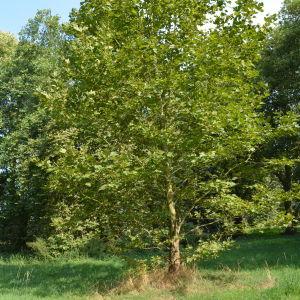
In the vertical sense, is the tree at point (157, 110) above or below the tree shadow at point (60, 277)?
above

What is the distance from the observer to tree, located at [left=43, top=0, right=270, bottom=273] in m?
11.6

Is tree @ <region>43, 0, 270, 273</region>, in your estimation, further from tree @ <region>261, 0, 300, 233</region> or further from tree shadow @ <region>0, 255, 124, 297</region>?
tree @ <region>261, 0, 300, 233</region>

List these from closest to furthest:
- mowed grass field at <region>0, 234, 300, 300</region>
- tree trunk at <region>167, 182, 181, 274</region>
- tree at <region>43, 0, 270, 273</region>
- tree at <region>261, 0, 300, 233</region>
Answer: mowed grass field at <region>0, 234, 300, 300</region> < tree at <region>43, 0, 270, 273</region> < tree trunk at <region>167, 182, 181, 274</region> < tree at <region>261, 0, 300, 233</region>

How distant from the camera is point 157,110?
12594 mm

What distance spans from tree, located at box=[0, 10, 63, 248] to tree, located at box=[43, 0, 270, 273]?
12486 mm

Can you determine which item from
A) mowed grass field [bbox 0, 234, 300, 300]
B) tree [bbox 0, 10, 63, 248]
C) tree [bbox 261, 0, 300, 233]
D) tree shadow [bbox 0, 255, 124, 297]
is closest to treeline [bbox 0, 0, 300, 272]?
mowed grass field [bbox 0, 234, 300, 300]

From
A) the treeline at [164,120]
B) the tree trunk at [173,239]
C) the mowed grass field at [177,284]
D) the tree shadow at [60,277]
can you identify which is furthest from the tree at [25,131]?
the tree trunk at [173,239]

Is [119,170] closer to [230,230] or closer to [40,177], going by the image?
[230,230]

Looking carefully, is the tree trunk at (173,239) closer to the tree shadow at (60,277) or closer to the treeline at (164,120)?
the treeline at (164,120)

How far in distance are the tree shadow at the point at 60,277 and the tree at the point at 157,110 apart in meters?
1.91

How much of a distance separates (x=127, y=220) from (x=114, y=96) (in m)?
3.74

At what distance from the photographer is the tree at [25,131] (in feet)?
84.1

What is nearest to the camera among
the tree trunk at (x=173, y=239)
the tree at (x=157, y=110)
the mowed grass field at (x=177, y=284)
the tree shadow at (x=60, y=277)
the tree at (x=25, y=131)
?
the mowed grass field at (x=177, y=284)

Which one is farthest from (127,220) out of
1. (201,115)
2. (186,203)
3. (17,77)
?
(17,77)
